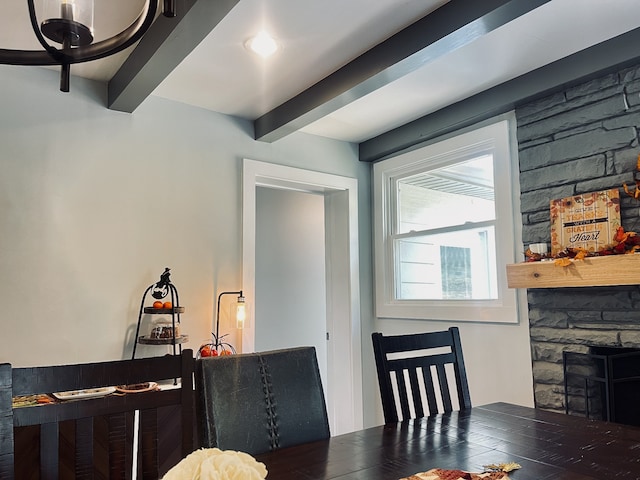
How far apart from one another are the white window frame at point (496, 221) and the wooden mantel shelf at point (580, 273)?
10.3 inches

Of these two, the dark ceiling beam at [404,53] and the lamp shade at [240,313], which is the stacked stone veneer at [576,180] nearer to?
the dark ceiling beam at [404,53]

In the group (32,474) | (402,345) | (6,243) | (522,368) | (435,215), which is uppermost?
(435,215)

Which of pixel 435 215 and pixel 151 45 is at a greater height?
pixel 151 45

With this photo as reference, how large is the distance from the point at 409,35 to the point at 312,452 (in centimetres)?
179

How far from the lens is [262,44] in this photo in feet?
7.58

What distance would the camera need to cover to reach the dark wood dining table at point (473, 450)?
122cm

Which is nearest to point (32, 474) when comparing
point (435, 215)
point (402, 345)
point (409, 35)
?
point (402, 345)

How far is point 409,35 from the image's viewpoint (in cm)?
219

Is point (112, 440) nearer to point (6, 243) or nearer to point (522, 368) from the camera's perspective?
point (6, 243)

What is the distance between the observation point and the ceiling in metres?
2.01

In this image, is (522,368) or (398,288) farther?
(398,288)

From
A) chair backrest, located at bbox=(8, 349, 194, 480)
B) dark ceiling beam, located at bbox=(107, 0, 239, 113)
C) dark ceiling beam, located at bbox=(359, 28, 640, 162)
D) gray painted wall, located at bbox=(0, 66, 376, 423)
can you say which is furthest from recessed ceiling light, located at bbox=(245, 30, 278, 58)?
chair backrest, located at bbox=(8, 349, 194, 480)

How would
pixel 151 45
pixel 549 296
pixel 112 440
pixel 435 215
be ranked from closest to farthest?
pixel 112 440 → pixel 151 45 → pixel 549 296 → pixel 435 215

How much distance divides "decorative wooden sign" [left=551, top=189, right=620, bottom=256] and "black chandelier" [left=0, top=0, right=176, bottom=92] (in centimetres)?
224
